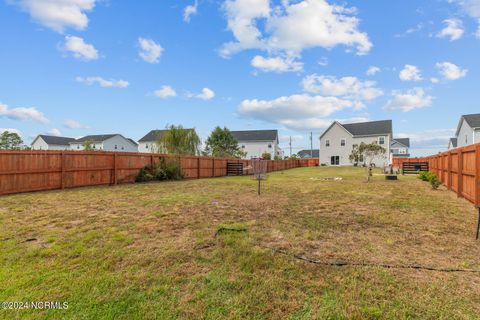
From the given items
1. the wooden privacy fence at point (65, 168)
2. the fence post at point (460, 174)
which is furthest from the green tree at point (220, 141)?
the fence post at point (460, 174)

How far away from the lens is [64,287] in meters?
2.42

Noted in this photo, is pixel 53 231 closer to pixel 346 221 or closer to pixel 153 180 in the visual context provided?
pixel 346 221

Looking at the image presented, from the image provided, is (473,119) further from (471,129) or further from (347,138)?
(347,138)

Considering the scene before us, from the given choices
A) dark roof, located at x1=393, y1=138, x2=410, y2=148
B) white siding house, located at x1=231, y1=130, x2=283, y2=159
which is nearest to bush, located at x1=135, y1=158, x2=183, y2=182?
white siding house, located at x1=231, y1=130, x2=283, y2=159

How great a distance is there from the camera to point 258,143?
5188cm

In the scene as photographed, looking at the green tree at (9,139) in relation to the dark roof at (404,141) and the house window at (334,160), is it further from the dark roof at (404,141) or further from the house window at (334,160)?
the dark roof at (404,141)

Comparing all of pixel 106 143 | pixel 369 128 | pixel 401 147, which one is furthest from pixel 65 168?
pixel 401 147

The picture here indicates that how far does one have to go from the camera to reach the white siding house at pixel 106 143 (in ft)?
168

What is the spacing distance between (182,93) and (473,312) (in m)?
22.2

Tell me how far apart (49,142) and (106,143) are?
1212cm

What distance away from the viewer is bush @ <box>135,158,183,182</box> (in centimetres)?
1415

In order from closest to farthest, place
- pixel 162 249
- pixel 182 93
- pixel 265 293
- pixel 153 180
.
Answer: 1. pixel 265 293
2. pixel 162 249
3. pixel 153 180
4. pixel 182 93

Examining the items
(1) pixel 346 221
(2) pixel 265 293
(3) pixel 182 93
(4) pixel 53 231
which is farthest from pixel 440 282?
(3) pixel 182 93

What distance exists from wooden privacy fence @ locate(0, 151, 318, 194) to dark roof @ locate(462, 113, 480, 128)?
29571 mm
